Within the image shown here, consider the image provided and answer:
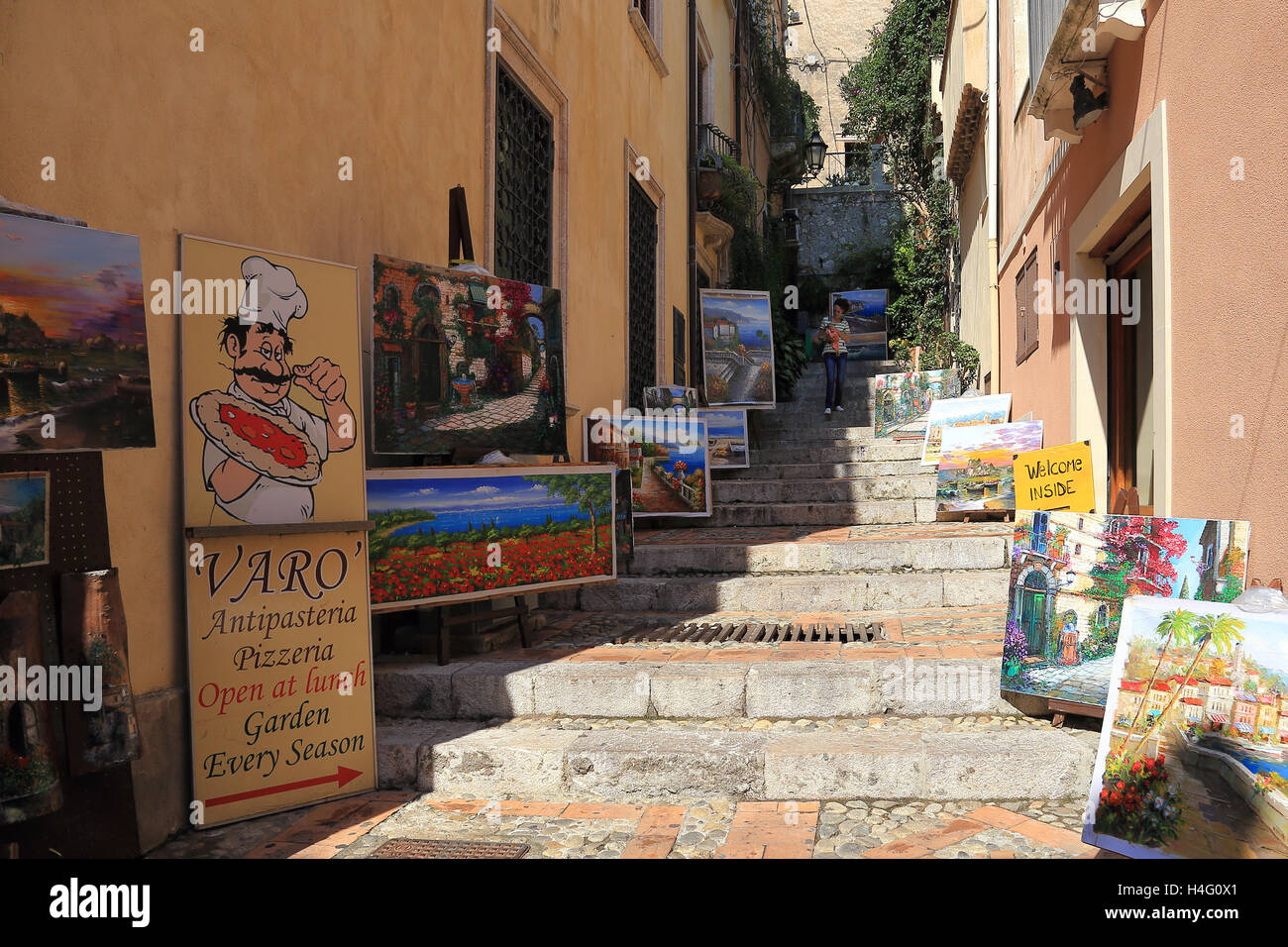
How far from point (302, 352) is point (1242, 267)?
143 inches

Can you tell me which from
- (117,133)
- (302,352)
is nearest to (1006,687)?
(302,352)

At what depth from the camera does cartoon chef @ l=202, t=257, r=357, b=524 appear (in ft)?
12.0

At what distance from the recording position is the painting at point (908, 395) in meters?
11.5

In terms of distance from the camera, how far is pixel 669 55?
11.8m

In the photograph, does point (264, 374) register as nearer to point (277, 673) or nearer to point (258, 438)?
point (258, 438)

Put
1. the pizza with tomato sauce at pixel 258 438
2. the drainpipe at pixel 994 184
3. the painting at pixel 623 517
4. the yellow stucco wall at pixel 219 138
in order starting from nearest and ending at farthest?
1. the yellow stucco wall at pixel 219 138
2. the pizza with tomato sauce at pixel 258 438
3. the painting at pixel 623 517
4. the drainpipe at pixel 994 184

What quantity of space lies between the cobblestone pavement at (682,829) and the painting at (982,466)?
4.32 metres

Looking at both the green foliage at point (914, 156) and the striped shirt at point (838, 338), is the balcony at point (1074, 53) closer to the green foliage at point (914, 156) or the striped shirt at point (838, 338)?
the striped shirt at point (838, 338)

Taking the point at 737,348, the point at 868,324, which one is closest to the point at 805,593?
the point at 737,348

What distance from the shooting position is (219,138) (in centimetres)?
376

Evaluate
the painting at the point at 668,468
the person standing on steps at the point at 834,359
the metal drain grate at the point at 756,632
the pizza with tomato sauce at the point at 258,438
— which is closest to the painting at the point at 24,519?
the pizza with tomato sauce at the point at 258,438

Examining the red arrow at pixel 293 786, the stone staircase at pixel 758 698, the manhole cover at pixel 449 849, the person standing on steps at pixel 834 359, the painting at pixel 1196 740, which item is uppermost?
the person standing on steps at pixel 834 359

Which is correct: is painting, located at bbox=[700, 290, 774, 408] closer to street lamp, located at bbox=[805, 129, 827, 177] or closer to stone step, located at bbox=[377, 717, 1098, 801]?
stone step, located at bbox=[377, 717, 1098, 801]

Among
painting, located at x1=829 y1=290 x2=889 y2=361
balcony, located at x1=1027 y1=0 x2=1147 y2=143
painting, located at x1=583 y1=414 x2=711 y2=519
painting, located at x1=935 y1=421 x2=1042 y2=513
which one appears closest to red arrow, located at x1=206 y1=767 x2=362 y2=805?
painting, located at x1=583 y1=414 x2=711 y2=519
